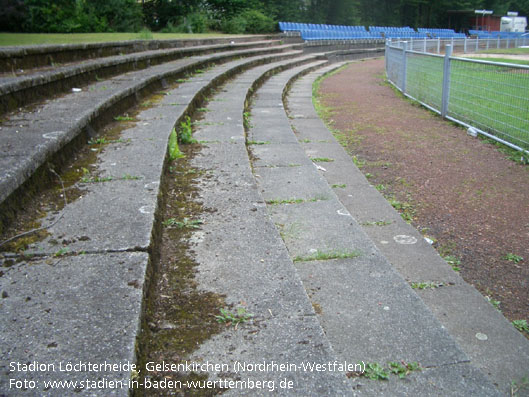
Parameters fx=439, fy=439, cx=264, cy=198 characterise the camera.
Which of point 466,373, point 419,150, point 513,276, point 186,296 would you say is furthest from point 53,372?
point 419,150

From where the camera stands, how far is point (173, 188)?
299cm

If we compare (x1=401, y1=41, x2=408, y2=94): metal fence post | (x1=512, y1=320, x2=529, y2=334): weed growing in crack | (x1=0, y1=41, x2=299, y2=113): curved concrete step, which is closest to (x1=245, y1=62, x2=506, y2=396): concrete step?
(x1=512, y1=320, x2=529, y2=334): weed growing in crack

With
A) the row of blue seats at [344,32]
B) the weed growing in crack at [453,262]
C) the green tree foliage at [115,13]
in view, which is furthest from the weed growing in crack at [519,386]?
the row of blue seats at [344,32]

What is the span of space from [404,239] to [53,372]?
2.41 metres

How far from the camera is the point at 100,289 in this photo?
1.65 metres

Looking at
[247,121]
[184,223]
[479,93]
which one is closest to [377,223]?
[184,223]

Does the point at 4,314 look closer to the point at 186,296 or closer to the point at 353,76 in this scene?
the point at 186,296

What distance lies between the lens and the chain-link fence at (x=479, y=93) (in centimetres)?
549

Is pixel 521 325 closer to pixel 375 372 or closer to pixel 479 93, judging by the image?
pixel 375 372

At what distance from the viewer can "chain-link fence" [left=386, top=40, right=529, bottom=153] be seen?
549 cm

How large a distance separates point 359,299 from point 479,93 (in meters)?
5.40

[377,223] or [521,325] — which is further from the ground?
[377,223]

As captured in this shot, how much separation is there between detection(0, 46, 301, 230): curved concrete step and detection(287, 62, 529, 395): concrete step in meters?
1.99

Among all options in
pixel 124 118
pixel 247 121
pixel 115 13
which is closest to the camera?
pixel 124 118
